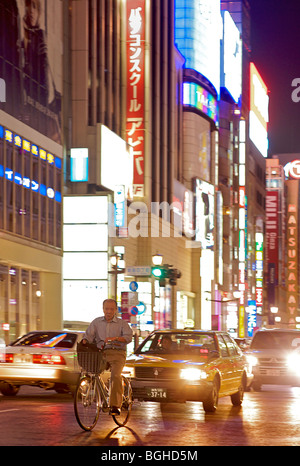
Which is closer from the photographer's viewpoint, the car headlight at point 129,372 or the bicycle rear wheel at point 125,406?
the bicycle rear wheel at point 125,406

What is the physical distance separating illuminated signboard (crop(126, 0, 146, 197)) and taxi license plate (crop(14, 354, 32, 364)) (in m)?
41.9

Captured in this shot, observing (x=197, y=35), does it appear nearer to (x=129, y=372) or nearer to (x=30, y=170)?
(x=30, y=170)

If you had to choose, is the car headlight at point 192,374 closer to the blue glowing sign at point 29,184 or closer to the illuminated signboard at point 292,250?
the blue glowing sign at point 29,184

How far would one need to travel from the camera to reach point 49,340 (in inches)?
802

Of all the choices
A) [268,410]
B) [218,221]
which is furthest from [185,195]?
[268,410]

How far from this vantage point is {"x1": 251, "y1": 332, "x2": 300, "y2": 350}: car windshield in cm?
2684

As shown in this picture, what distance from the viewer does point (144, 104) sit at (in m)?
60.1

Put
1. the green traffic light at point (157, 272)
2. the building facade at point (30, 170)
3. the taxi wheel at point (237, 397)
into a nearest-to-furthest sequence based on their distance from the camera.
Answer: the taxi wheel at point (237, 397) < the green traffic light at point (157, 272) < the building facade at point (30, 170)

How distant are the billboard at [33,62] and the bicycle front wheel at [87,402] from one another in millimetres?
26575

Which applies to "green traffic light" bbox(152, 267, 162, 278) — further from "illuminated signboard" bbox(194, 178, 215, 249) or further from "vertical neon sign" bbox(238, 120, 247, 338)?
"vertical neon sign" bbox(238, 120, 247, 338)

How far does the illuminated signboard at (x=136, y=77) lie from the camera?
2356 inches

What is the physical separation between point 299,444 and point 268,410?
630cm

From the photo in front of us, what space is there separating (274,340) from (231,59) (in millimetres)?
85135

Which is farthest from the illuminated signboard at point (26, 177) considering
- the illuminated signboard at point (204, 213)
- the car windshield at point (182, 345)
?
the illuminated signboard at point (204, 213)
